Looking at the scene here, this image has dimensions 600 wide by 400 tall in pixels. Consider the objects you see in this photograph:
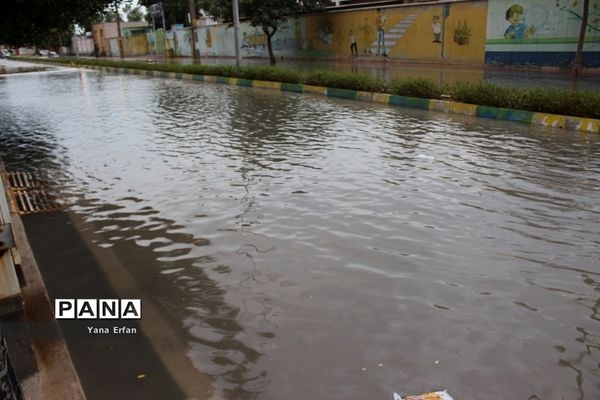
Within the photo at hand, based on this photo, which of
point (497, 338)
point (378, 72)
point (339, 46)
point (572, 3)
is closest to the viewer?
point (497, 338)

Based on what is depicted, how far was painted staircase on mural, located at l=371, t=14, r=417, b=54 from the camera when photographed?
27.9 metres

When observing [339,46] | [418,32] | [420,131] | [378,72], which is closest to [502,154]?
[420,131]

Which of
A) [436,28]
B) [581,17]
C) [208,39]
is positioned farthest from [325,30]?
[581,17]

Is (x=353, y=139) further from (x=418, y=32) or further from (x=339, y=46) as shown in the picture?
(x=339, y=46)

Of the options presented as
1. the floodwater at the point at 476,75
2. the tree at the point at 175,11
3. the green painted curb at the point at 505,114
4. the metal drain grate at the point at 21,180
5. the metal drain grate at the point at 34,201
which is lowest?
the metal drain grate at the point at 34,201

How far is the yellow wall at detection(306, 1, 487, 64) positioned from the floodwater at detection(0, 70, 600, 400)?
15.0 metres

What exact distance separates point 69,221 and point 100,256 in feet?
4.22

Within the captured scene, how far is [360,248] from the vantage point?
17.1ft

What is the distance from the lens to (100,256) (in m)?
5.21

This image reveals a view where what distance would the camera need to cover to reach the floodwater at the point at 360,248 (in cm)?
342

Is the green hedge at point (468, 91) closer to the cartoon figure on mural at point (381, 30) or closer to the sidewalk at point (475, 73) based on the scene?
the sidewalk at point (475, 73)

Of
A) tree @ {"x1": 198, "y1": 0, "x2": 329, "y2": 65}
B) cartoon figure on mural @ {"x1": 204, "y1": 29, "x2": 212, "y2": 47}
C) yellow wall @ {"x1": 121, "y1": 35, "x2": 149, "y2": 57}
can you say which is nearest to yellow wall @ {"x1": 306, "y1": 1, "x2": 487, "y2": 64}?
tree @ {"x1": 198, "y1": 0, "x2": 329, "y2": 65}

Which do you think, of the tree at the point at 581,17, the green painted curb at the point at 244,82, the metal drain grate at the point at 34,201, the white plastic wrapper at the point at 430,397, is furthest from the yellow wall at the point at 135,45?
the white plastic wrapper at the point at 430,397

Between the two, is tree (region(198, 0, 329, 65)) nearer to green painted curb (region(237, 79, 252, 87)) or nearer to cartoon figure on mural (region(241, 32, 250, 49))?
green painted curb (region(237, 79, 252, 87))
